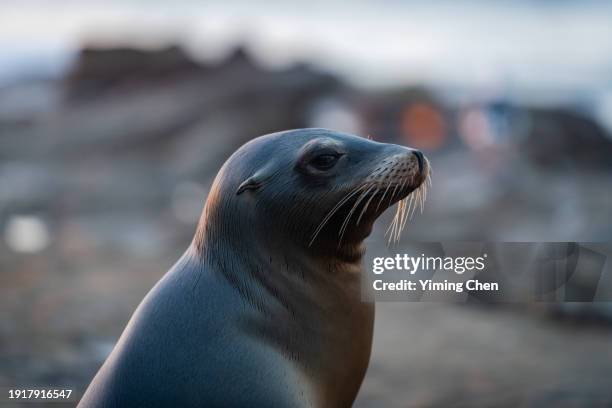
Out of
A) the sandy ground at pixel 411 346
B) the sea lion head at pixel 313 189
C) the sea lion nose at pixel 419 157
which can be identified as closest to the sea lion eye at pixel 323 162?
the sea lion head at pixel 313 189

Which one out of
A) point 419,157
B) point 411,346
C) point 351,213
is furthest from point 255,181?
point 411,346

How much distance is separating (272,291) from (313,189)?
0.32 metres

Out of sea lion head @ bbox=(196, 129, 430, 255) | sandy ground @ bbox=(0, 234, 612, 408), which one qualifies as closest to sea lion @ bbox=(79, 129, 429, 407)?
sea lion head @ bbox=(196, 129, 430, 255)

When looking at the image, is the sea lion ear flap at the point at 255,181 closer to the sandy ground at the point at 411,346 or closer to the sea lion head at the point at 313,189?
the sea lion head at the point at 313,189

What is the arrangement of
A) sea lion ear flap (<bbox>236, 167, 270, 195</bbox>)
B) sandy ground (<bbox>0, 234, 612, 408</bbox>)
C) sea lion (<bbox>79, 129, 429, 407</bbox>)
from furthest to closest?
1. sandy ground (<bbox>0, 234, 612, 408</bbox>)
2. sea lion ear flap (<bbox>236, 167, 270, 195</bbox>)
3. sea lion (<bbox>79, 129, 429, 407</bbox>)

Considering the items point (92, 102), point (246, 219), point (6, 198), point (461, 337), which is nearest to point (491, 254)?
point (461, 337)

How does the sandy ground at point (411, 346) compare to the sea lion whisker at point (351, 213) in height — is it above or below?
below

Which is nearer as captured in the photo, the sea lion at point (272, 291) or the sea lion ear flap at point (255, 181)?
the sea lion at point (272, 291)

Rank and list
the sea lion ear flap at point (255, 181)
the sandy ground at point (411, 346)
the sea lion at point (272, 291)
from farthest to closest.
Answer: the sandy ground at point (411, 346) < the sea lion ear flap at point (255, 181) < the sea lion at point (272, 291)

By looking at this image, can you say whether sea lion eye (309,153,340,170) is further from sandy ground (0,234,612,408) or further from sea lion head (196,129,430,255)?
sandy ground (0,234,612,408)

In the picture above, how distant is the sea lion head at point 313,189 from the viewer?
2.40 metres

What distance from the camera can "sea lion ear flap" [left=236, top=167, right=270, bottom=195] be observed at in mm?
2389

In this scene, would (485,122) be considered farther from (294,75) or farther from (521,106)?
(294,75)

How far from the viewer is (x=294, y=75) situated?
14.9m
